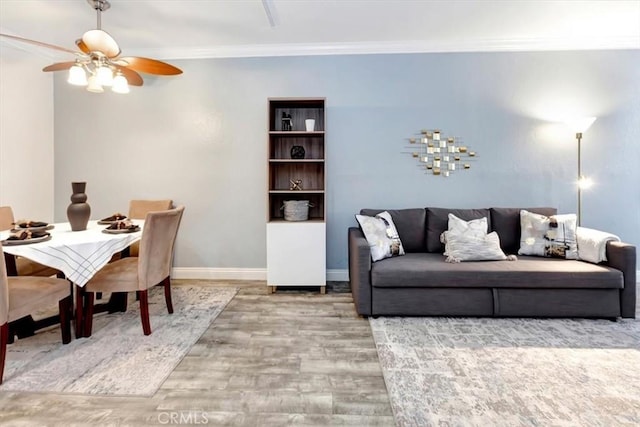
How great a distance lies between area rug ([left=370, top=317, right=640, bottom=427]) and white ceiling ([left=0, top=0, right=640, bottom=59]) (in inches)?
104

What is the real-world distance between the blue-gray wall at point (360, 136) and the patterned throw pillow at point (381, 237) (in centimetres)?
68

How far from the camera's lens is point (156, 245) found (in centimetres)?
250

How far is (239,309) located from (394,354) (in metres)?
1.44

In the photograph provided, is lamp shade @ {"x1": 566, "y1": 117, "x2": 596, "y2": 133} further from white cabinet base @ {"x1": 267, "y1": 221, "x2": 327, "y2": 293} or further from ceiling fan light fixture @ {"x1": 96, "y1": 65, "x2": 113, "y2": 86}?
ceiling fan light fixture @ {"x1": 96, "y1": 65, "x2": 113, "y2": 86}

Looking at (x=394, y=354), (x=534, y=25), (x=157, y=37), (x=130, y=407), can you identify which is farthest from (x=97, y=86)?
(x=534, y=25)

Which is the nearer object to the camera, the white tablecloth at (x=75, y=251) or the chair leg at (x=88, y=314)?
the white tablecloth at (x=75, y=251)

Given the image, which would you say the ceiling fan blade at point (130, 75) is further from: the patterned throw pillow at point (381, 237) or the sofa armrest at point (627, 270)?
the sofa armrest at point (627, 270)

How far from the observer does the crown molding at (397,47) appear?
3557mm

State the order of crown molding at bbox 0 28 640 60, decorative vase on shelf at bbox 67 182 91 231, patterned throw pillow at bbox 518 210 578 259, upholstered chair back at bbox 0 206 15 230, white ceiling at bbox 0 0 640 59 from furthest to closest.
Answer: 1. crown molding at bbox 0 28 640 60
2. patterned throw pillow at bbox 518 210 578 259
3. white ceiling at bbox 0 0 640 59
4. upholstered chair back at bbox 0 206 15 230
5. decorative vase on shelf at bbox 67 182 91 231

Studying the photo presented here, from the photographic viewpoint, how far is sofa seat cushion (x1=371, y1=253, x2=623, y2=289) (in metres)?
2.63

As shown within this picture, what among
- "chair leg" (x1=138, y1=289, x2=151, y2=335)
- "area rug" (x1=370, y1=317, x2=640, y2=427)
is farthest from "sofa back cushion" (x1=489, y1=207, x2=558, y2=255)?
"chair leg" (x1=138, y1=289, x2=151, y2=335)

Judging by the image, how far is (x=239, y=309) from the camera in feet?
A: 9.77

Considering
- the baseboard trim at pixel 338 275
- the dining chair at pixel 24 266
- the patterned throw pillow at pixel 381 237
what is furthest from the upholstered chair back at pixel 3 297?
the baseboard trim at pixel 338 275

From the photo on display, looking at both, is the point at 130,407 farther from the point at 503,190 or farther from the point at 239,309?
the point at 503,190
